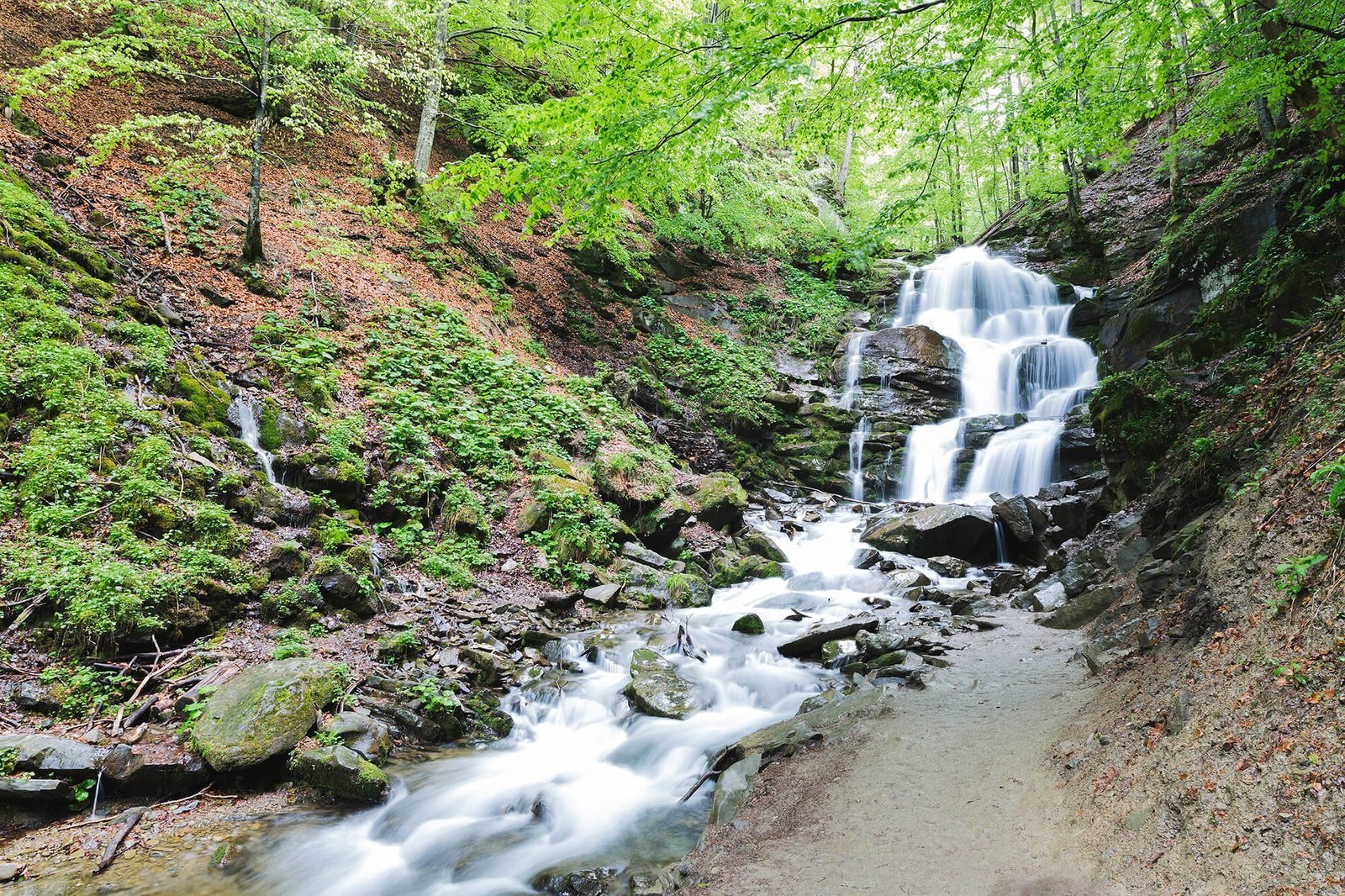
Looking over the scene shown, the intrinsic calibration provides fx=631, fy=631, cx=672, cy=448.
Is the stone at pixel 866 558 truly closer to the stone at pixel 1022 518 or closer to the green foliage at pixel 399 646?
the stone at pixel 1022 518

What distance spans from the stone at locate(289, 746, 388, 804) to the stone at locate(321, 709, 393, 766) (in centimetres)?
20

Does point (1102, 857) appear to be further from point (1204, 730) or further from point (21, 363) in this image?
point (21, 363)

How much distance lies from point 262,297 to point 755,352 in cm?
1201

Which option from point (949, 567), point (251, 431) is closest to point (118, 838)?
point (251, 431)

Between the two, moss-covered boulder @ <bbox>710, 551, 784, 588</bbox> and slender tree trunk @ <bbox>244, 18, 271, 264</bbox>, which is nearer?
slender tree trunk @ <bbox>244, 18, 271, 264</bbox>

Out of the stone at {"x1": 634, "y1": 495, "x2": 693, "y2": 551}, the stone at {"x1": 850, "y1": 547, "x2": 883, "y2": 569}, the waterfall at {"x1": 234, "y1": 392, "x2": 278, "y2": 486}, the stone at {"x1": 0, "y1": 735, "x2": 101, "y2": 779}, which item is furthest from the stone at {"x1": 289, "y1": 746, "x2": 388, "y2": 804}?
the stone at {"x1": 850, "y1": 547, "x2": 883, "y2": 569}

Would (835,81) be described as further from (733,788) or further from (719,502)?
(719,502)

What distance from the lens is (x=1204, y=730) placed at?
2789 millimetres

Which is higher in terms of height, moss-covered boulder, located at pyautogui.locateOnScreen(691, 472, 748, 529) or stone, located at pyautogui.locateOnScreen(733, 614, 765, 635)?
moss-covered boulder, located at pyautogui.locateOnScreen(691, 472, 748, 529)

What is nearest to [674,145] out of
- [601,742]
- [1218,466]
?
[601,742]

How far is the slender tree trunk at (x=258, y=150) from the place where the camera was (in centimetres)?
923

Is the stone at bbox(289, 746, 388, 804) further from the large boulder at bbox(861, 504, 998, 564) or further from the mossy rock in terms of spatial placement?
the large boulder at bbox(861, 504, 998, 564)

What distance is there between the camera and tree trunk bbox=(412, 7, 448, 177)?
1238 cm

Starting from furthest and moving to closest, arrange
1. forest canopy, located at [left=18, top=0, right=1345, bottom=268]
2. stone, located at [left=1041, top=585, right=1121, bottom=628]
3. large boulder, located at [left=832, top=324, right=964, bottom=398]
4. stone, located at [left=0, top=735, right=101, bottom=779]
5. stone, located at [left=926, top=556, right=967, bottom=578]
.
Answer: large boulder, located at [left=832, top=324, right=964, bottom=398], stone, located at [left=926, top=556, right=967, bottom=578], stone, located at [left=1041, top=585, right=1121, bottom=628], forest canopy, located at [left=18, top=0, right=1345, bottom=268], stone, located at [left=0, top=735, right=101, bottom=779]
